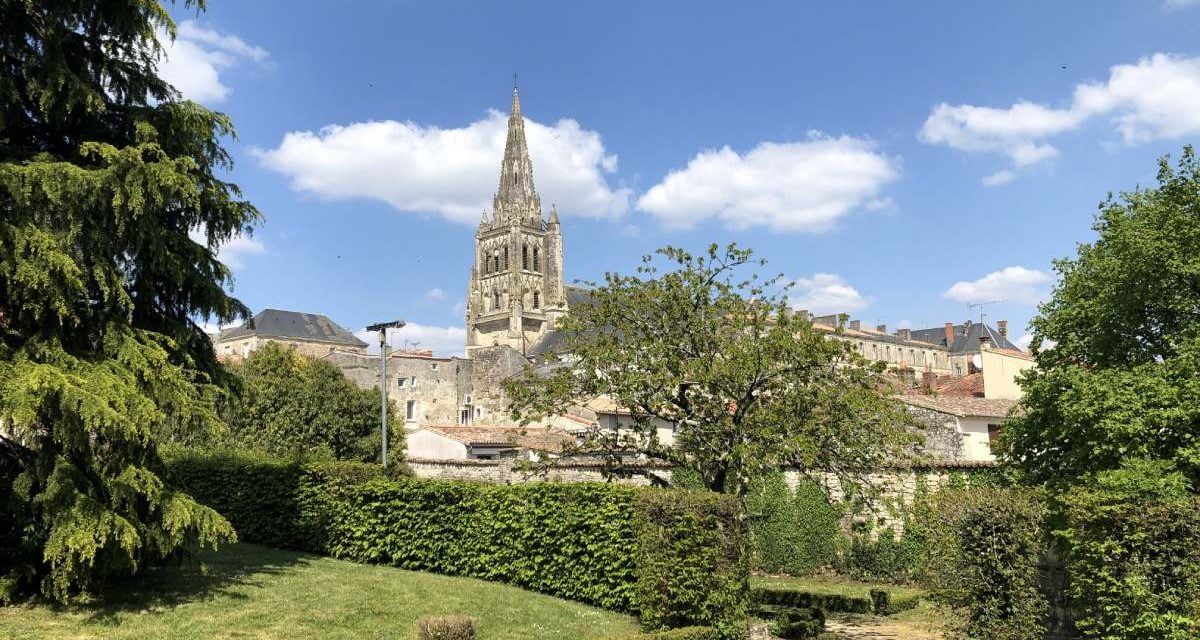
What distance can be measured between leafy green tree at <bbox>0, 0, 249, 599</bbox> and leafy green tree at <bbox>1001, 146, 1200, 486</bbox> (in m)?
16.2

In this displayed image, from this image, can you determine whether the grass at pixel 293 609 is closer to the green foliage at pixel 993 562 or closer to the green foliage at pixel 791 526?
the green foliage at pixel 993 562

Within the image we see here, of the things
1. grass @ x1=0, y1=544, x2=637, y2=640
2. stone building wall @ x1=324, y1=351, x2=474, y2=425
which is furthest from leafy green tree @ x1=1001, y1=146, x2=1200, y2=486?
stone building wall @ x1=324, y1=351, x2=474, y2=425

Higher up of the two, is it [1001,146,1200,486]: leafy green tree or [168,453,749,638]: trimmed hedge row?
[1001,146,1200,486]: leafy green tree

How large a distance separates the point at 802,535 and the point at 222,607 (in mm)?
16261

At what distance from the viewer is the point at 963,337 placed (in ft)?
382

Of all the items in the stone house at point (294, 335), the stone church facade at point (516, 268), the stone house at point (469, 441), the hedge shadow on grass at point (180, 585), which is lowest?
the hedge shadow on grass at point (180, 585)

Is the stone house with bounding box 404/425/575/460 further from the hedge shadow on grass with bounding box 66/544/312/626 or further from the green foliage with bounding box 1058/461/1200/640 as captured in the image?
the green foliage with bounding box 1058/461/1200/640

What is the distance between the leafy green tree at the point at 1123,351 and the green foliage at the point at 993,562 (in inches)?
211

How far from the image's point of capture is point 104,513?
442 inches

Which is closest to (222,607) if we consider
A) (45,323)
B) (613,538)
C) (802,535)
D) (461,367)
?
(45,323)

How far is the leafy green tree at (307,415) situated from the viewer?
34812mm

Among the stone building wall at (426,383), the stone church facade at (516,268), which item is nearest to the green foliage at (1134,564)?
the stone building wall at (426,383)

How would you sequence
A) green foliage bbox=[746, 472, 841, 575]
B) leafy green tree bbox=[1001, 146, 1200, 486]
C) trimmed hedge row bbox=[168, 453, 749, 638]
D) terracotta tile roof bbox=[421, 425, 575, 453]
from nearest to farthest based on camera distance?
trimmed hedge row bbox=[168, 453, 749, 638] < leafy green tree bbox=[1001, 146, 1200, 486] < green foliage bbox=[746, 472, 841, 575] < terracotta tile roof bbox=[421, 425, 575, 453]

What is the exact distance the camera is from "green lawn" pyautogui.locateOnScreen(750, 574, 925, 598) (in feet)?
69.7
